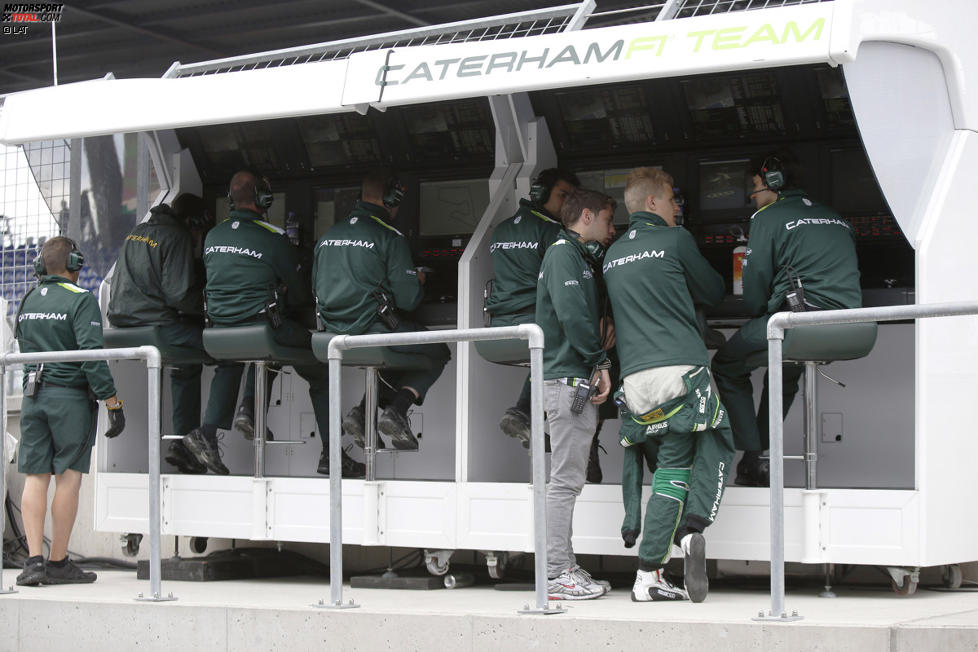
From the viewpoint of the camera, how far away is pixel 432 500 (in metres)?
5.92

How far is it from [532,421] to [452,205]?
2860 mm

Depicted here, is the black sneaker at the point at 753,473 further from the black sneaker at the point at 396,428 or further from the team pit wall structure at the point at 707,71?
the black sneaker at the point at 396,428

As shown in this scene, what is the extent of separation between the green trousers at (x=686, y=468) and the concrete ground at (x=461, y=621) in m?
0.29

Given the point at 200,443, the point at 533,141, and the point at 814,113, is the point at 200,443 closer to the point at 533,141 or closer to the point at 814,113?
the point at 533,141

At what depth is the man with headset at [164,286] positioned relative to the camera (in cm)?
A: 678

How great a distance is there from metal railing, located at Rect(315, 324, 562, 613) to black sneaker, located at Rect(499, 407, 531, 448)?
0.86 m

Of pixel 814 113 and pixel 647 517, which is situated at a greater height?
pixel 814 113

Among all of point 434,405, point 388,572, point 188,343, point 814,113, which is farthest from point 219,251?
point 814,113

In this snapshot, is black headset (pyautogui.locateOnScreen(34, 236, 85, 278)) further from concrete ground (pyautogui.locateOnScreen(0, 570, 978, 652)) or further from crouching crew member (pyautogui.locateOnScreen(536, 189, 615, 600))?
crouching crew member (pyautogui.locateOnScreen(536, 189, 615, 600))

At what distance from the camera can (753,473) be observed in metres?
5.64

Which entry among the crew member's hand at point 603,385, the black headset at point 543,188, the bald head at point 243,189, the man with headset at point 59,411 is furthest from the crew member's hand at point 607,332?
the man with headset at point 59,411

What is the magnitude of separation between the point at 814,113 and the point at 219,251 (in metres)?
2.97

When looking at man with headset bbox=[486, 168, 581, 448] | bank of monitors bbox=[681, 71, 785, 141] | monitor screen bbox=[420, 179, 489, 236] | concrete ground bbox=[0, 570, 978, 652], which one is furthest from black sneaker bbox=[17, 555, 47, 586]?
bank of monitors bbox=[681, 71, 785, 141]

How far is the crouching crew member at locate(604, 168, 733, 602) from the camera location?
4.95 m
